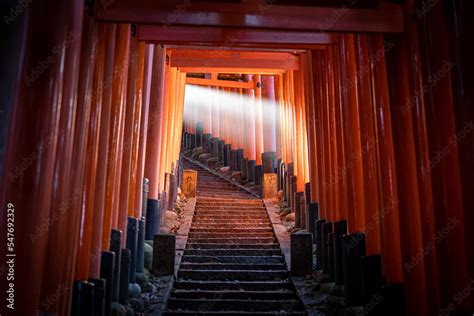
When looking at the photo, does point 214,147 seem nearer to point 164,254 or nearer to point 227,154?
point 227,154

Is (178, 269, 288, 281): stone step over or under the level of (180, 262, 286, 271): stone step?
under

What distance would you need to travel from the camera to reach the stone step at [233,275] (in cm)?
639

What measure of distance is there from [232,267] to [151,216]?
1.68 metres

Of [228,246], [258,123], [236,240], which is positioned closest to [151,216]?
[228,246]

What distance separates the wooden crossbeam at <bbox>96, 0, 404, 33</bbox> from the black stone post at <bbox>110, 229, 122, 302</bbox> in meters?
2.28

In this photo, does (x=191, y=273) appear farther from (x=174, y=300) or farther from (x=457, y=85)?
(x=457, y=85)

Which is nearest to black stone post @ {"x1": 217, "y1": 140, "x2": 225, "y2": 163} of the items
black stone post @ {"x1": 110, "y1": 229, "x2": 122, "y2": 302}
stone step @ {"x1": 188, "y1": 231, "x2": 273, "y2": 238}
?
stone step @ {"x1": 188, "y1": 231, "x2": 273, "y2": 238}

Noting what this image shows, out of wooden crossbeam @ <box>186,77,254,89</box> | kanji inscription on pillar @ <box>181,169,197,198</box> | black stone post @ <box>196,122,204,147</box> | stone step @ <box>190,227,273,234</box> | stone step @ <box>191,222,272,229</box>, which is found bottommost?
stone step @ <box>190,227,273,234</box>

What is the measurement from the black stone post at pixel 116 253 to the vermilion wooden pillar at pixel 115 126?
17 cm

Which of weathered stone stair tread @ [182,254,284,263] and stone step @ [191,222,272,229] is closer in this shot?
weathered stone stair tread @ [182,254,284,263]

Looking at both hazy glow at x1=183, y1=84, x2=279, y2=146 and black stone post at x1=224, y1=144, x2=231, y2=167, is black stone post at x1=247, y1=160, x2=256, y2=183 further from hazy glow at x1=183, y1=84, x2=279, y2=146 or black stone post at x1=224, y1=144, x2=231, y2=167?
black stone post at x1=224, y1=144, x2=231, y2=167

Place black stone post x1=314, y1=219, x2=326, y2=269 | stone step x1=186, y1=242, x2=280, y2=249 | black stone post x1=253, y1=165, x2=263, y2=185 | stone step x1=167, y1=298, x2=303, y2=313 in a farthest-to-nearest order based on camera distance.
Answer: black stone post x1=253, y1=165, x2=263, y2=185 → stone step x1=186, y1=242, x2=280, y2=249 → black stone post x1=314, y1=219, x2=326, y2=269 → stone step x1=167, y1=298, x2=303, y2=313

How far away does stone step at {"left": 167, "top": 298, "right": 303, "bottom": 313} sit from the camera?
5488 mm

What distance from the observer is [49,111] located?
128 inches
